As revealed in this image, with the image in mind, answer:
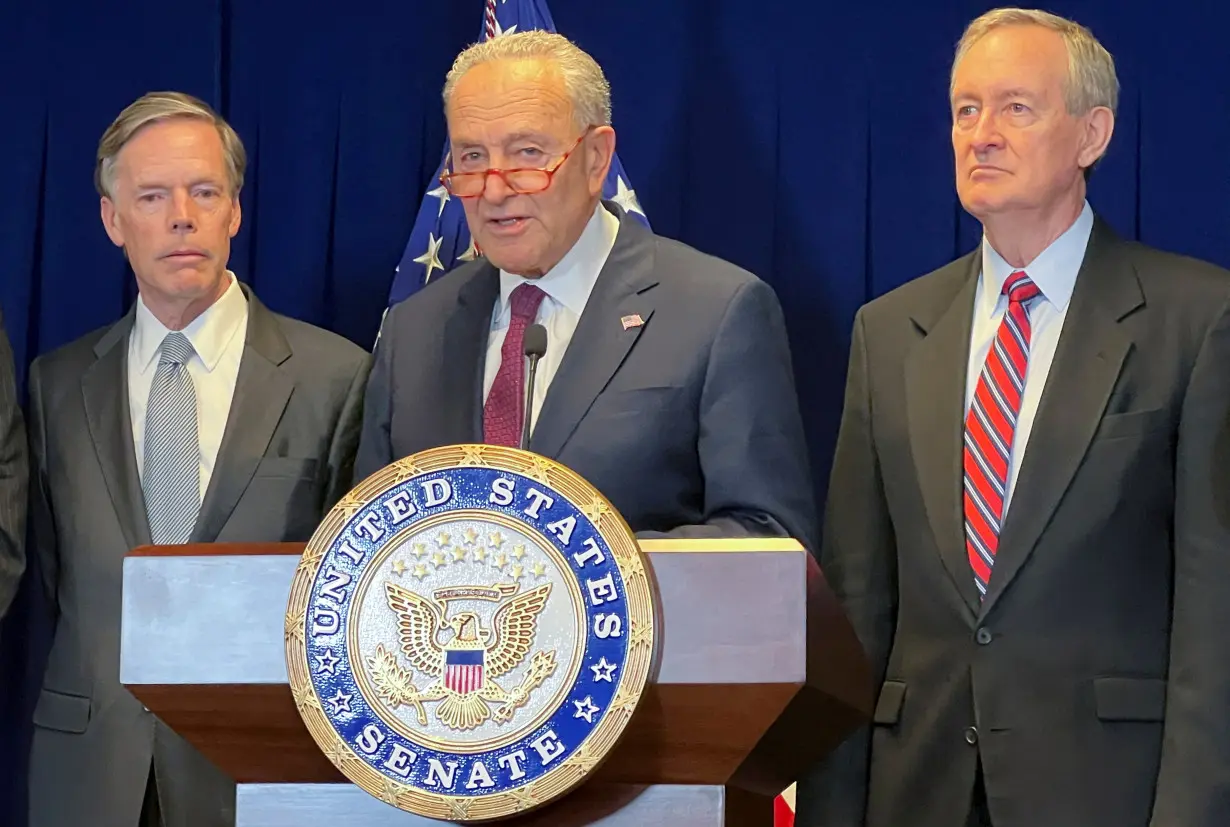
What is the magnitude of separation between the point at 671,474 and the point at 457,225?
5.13ft

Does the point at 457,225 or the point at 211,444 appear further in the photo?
the point at 457,225

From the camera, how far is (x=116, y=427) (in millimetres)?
2938

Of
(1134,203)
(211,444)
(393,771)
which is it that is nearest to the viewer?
(393,771)

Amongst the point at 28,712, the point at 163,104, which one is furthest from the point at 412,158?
the point at 28,712

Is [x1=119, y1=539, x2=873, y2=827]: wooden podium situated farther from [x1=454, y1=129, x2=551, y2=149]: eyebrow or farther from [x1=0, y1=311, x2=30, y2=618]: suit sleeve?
[x1=0, y1=311, x2=30, y2=618]: suit sleeve

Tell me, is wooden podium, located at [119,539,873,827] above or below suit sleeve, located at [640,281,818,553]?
below

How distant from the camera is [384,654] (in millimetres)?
1610

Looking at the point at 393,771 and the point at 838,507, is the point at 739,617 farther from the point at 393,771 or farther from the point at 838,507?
the point at 838,507

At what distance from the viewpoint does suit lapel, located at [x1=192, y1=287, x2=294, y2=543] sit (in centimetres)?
285

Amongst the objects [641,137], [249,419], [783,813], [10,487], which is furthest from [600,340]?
[641,137]

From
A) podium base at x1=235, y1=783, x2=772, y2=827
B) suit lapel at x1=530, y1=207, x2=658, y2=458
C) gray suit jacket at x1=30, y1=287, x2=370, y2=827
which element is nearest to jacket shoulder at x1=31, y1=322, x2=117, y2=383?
gray suit jacket at x1=30, y1=287, x2=370, y2=827

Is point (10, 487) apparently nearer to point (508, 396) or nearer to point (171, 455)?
point (171, 455)

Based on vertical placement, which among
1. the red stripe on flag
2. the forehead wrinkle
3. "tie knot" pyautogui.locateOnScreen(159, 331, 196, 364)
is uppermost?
the forehead wrinkle

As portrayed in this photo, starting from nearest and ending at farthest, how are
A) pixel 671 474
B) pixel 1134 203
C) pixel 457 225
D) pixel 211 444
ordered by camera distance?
pixel 671 474
pixel 211 444
pixel 1134 203
pixel 457 225
